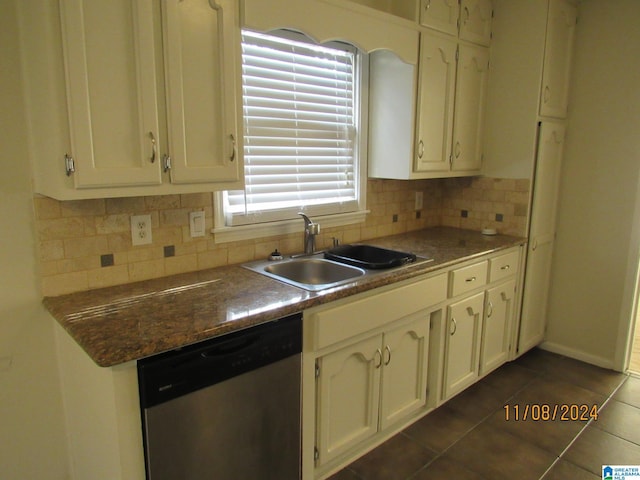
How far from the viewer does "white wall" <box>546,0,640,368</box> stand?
2.85 m

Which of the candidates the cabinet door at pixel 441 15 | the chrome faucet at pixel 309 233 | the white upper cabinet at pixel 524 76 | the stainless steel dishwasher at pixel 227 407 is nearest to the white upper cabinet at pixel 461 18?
the cabinet door at pixel 441 15

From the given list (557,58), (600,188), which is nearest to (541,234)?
(600,188)

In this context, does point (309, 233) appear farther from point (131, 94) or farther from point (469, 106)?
point (469, 106)

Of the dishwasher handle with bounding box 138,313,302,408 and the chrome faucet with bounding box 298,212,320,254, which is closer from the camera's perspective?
the dishwasher handle with bounding box 138,313,302,408

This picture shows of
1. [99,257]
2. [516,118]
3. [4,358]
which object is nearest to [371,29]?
[516,118]

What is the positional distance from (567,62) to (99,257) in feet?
10.2

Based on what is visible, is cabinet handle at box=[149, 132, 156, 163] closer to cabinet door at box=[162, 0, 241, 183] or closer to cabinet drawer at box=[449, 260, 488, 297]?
cabinet door at box=[162, 0, 241, 183]

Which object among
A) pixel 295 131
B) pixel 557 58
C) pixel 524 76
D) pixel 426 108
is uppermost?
pixel 557 58

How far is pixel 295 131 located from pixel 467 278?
1.26 m

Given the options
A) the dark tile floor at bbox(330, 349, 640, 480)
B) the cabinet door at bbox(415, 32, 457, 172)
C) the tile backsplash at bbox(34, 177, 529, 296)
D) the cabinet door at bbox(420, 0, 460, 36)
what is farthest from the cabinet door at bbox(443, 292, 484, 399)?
the cabinet door at bbox(420, 0, 460, 36)

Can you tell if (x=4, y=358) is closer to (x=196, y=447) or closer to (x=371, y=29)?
(x=196, y=447)

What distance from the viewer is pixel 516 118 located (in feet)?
9.57

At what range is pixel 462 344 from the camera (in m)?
2.60

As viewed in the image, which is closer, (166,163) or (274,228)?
(166,163)
